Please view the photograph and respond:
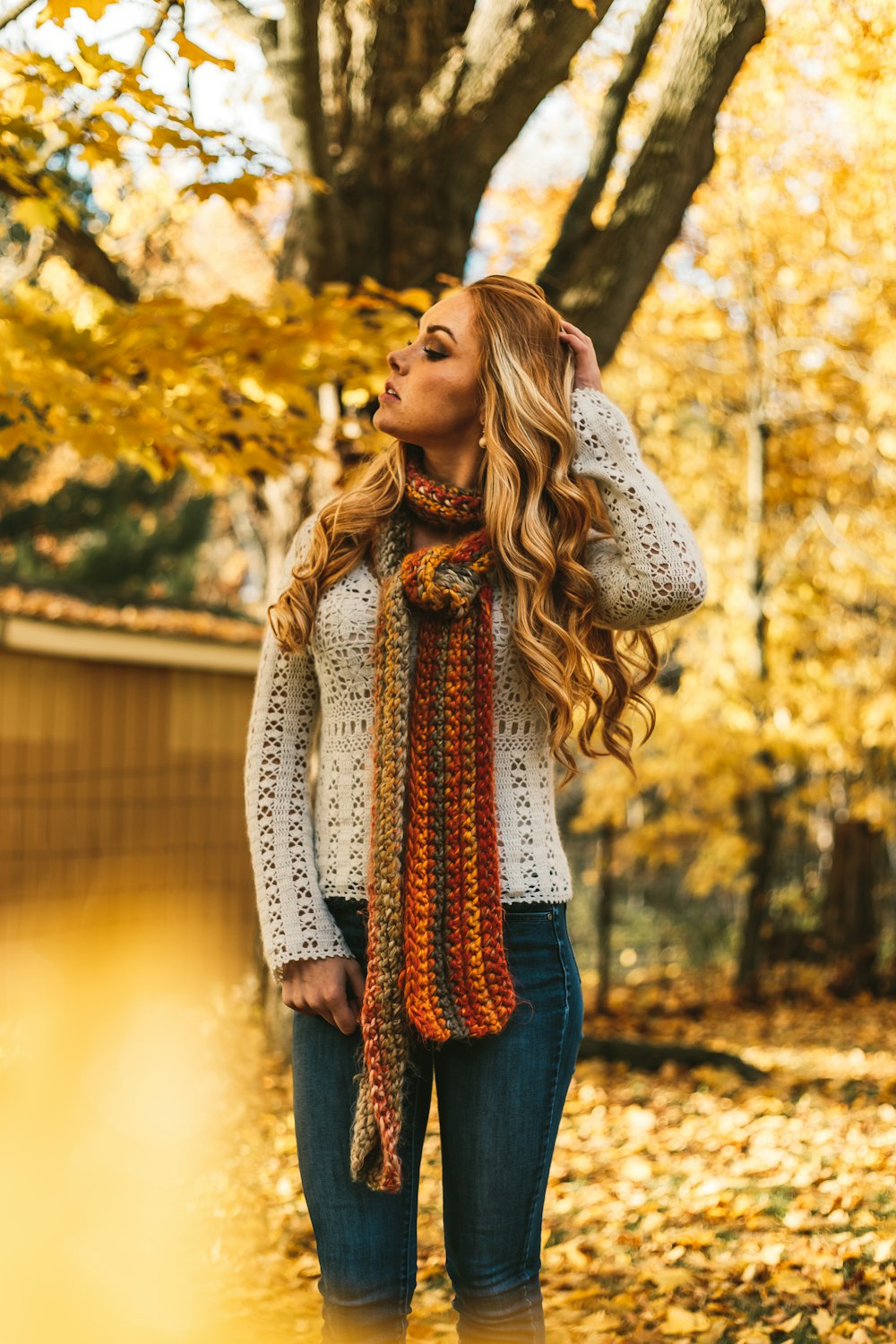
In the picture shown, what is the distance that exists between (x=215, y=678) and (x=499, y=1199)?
6.11m

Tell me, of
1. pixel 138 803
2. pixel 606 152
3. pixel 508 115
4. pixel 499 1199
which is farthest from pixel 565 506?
pixel 138 803

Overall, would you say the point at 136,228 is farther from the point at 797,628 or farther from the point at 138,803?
the point at 797,628

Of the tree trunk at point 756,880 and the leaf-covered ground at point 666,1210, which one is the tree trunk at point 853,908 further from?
the leaf-covered ground at point 666,1210

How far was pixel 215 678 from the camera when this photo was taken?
24.9 feet

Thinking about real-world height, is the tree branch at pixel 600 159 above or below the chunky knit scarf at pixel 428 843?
above

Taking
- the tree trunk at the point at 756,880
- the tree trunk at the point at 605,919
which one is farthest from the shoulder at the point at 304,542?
the tree trunk at the point at 756,880

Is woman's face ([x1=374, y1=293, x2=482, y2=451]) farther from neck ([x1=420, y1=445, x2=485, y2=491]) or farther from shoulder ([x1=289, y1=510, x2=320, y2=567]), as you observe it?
shoulder ([x1=289, y1=510, x2=320, y2=567])

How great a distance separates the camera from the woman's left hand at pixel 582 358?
6.40ft

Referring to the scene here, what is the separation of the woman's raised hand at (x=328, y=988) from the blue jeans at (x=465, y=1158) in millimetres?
31

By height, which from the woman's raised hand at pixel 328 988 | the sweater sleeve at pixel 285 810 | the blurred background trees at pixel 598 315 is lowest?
the woman's raised hand at pixel 328 988

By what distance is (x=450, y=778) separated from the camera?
5.81 feet

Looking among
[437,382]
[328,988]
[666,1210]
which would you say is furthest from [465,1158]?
[666,1210]

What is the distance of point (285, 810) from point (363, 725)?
182 millimetres

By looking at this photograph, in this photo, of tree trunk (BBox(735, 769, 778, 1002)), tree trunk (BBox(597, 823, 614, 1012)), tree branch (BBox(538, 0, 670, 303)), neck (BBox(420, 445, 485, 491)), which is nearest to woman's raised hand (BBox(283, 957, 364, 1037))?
neck (BBox(420, 445, 485, 491))
